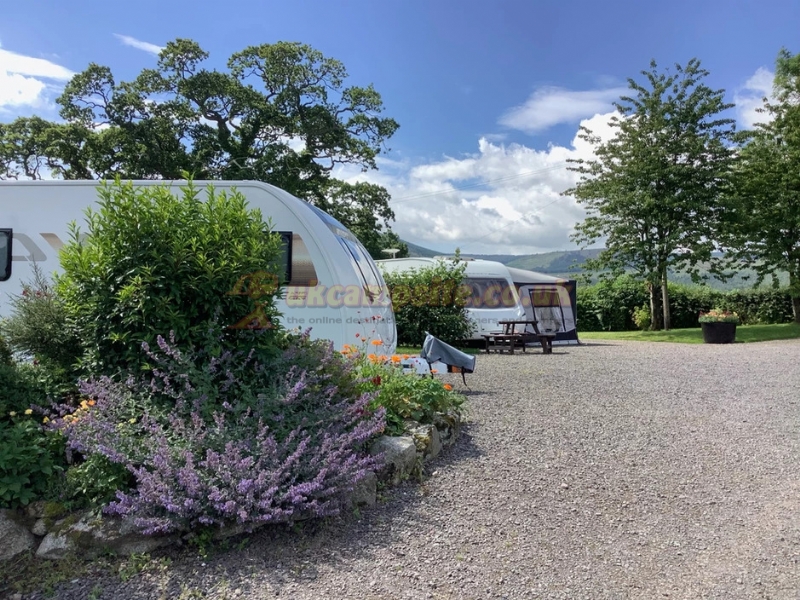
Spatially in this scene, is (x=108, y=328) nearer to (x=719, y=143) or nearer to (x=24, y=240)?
(x=24, y=240)

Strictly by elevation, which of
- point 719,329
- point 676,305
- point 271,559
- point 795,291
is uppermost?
point 795,291

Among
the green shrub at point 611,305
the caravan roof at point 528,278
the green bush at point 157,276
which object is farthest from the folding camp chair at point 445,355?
the green shrub at point 611,305

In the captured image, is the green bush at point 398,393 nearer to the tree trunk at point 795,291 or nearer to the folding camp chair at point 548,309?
the folding camp chair at point 548,309

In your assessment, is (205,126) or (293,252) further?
(205,126)

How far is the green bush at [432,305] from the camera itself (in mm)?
14102

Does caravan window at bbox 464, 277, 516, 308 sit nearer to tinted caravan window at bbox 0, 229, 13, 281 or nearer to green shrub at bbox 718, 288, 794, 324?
tinted caravan window at bbox 0, 229, 13, 281

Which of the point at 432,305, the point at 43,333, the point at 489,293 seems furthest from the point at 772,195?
the point at 43,333

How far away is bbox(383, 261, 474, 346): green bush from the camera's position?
14102 millimetres

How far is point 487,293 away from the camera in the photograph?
51.0 ft

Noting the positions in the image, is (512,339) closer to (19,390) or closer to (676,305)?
Result: (19,390)

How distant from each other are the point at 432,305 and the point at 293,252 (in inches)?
296

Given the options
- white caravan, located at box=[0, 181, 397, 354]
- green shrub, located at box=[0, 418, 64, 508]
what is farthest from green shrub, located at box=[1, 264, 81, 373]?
white caravan, located at box=[0, 181, 397, 354]

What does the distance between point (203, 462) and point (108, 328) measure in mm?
1425

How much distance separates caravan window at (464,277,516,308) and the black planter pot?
21.2 feet
